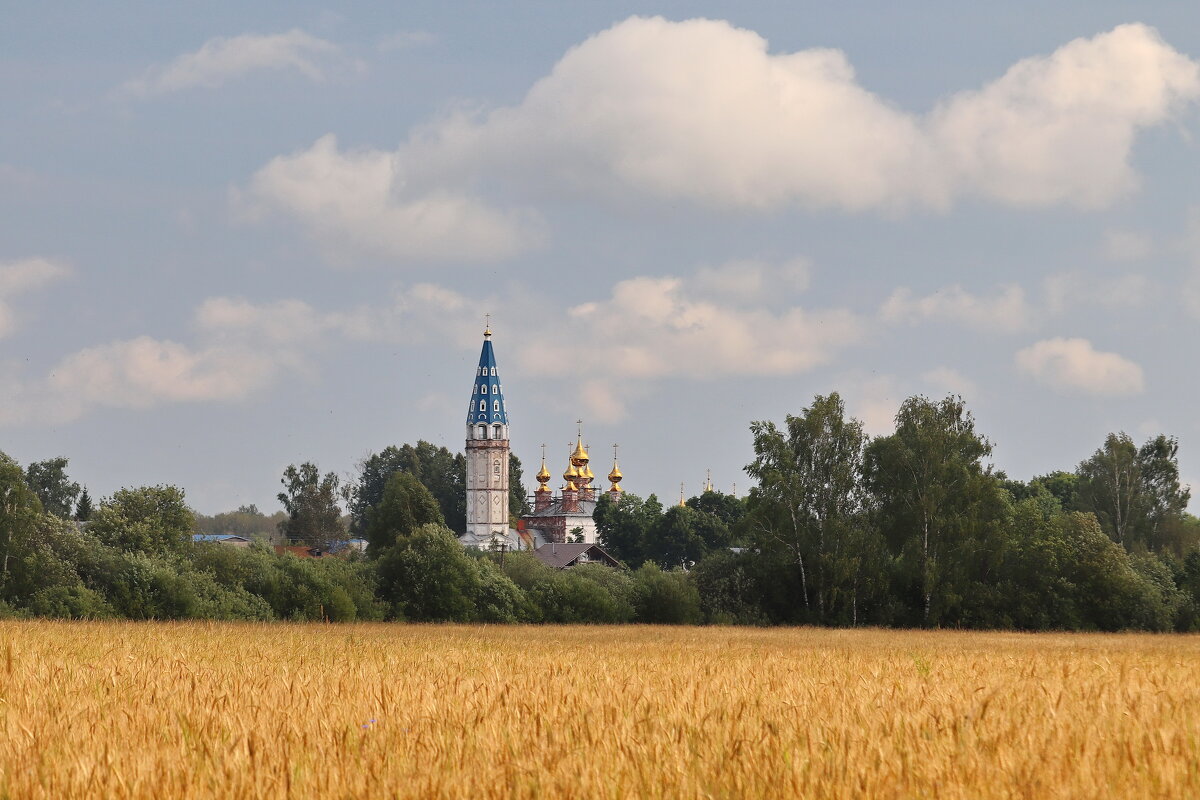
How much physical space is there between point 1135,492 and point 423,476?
11079cm

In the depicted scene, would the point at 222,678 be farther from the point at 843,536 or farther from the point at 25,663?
the point at 843,536

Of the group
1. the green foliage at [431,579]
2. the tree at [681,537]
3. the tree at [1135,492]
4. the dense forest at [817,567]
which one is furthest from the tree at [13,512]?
the tree at [681,537]

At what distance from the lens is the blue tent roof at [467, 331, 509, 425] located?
606ft

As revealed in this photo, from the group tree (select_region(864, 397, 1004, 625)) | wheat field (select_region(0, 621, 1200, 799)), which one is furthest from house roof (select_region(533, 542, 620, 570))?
wheat field (select_region(0, 621, 1200, 799))

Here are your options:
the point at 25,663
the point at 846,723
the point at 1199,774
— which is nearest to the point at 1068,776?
the point at 1199,774

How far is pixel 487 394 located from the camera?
187 metres

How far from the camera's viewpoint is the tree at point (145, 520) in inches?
2896

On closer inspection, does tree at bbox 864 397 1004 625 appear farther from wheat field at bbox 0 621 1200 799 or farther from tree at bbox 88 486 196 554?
wheat field at bbox 0 621 1200 799

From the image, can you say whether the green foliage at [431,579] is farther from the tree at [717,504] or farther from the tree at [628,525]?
the tree at [717,504]

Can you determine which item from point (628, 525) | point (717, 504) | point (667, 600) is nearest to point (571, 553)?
point (628, 525)

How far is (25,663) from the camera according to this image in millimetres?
13031

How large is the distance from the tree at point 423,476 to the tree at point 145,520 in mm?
96192

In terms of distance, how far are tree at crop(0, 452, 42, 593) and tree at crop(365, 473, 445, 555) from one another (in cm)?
3436

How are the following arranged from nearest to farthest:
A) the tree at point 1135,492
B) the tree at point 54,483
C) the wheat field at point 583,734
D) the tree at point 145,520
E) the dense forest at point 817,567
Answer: the wheat field at point 583,734, the dense forest at point 817,567, the tree at point 145,520, the tree at point 1135,492, the tree at point 54,483
